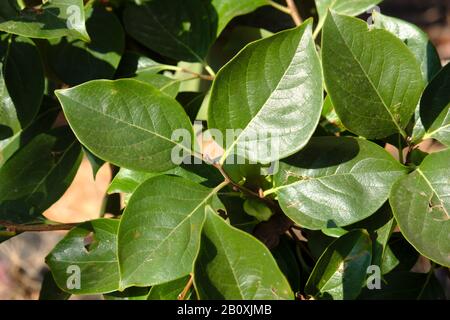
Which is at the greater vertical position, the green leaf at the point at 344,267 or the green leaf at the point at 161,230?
the green leaf at the point at 161,230

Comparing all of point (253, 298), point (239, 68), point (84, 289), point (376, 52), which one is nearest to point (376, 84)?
point (376, 52)

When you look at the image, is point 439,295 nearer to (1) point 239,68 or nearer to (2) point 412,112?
(2) point 412,112

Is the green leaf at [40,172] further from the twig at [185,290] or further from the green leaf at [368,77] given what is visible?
the green leaf at [368,77]

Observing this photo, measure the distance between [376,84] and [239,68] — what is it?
140 millimetres

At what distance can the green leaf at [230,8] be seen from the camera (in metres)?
0.88

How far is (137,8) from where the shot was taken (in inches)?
35.3

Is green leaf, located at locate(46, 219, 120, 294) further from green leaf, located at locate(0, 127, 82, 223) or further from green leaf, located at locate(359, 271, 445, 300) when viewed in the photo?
green leaf, located at locate(359, 271, 445, 300)

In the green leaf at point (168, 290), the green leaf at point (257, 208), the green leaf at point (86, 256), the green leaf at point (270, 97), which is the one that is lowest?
the green leaf at point (168, 290)

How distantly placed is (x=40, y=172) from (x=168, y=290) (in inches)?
10.5

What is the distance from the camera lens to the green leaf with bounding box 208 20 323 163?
0.60 meters

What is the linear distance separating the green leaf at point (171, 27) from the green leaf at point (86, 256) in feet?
0.93

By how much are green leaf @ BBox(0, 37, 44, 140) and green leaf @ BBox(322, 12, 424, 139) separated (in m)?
0.38

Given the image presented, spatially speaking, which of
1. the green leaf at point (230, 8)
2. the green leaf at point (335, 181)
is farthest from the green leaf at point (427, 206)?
the green leaf at point (230, 8)

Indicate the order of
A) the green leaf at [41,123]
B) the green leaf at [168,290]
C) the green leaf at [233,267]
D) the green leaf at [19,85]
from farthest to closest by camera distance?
the green leaf at [41,123] → the green leaf at [19,85] → the green leaf at [168,290] → the green leaf at [233,267]
